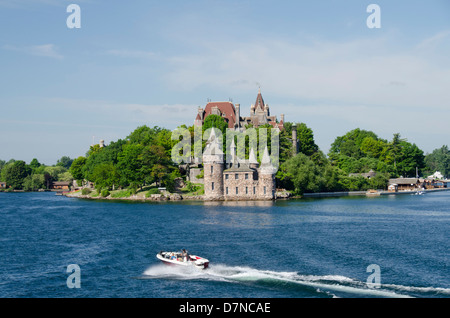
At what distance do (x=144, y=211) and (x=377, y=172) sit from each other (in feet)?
225

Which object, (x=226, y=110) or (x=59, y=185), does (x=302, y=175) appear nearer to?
(x=226, y=110)

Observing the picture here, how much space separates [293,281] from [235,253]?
8423 mm

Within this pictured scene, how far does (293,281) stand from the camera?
27016 millimetres

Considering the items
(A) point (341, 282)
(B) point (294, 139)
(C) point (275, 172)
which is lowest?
(A) point (341, 282)

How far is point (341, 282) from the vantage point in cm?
2639

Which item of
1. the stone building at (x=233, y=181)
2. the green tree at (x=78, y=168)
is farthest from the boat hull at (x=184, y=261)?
the green tree at (x=78, y=168)

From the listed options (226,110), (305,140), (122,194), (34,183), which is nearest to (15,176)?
(34,183)

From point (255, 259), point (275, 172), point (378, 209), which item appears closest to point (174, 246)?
point (255, 259)

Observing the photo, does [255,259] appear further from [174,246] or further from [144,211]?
[144,211]

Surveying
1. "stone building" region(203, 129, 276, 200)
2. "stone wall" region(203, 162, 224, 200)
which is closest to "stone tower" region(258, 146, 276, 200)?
"stone building" region(203, 129, 276, 200)

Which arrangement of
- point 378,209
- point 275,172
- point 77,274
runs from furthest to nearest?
1. point 275,172
2. point 378,209
3. point 77,274

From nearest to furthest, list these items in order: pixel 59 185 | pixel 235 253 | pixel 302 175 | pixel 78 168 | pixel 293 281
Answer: pixel 293 281 < pixel 235 253 < pixel 302 175 < pixel 78 168 < pixel 59 185

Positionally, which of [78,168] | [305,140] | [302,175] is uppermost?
[305,140]

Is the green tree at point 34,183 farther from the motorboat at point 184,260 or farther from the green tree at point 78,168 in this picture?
the motorboat at point 184,260
